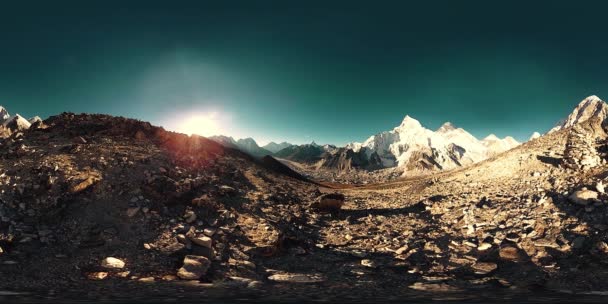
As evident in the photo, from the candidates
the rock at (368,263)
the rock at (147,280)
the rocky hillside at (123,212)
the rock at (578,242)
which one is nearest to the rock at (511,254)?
the rock at (578,242)

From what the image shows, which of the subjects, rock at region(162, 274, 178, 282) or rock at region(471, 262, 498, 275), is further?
rock at region(471, 262, 498, 275)

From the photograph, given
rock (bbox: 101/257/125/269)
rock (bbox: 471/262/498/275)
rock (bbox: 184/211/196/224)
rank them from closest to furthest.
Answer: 1. rock (bbox: 101/257/125/269)
2. rock (bbox: 471/262/498/275)
3. rock (bbox: 184/211/196/224)

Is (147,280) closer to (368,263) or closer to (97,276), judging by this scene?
(97,276)

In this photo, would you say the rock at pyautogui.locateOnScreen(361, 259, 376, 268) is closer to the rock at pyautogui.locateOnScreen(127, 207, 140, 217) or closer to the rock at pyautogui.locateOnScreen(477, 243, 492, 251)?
the rock at pyautogui.locateOnScreen(477, 243, 492, 251)

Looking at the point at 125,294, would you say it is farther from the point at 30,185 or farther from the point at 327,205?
the point at 327,205

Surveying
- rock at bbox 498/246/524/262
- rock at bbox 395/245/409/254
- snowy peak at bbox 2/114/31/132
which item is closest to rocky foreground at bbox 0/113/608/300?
rock at bbox 498/246/524/262

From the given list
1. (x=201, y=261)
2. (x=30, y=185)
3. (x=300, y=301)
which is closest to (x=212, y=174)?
(x=30, y=185)

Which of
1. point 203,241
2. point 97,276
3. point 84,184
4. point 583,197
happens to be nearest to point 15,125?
point 84,184
